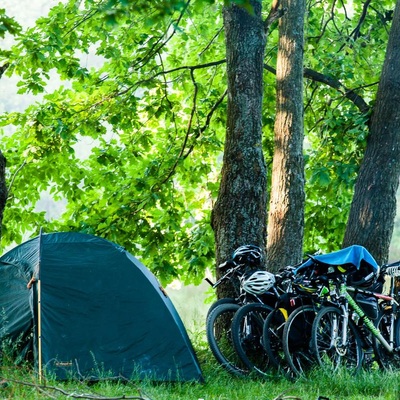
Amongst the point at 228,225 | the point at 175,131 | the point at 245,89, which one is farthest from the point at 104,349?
the point at 175,131

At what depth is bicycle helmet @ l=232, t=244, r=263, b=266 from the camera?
9.20 metres

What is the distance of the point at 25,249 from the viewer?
30.2 feet

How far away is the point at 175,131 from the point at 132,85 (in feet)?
7.12

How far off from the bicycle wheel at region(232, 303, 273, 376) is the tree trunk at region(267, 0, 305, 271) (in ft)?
7.60

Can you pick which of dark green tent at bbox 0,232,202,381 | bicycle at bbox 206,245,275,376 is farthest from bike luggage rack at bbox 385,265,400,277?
dark green tent at bbox 0,232,202,381

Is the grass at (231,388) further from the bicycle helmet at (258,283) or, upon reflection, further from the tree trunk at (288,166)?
the tree trunk at (288,166)

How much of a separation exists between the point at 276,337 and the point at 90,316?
1890 mm

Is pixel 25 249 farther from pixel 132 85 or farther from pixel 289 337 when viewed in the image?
pixel 132 85

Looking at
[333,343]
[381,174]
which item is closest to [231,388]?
[333,343]

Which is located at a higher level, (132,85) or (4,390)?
(132,85)

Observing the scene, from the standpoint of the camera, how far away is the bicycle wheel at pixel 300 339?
848 centimetres

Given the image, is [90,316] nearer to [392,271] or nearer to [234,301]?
[234,301]

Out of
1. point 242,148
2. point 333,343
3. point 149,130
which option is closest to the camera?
point 333,343

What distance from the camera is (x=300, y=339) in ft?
28.0
